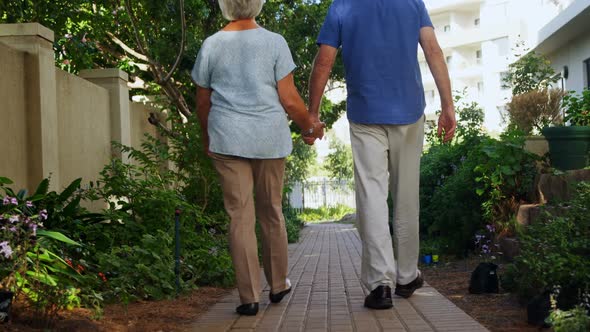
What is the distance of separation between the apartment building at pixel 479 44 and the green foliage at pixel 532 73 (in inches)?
1090

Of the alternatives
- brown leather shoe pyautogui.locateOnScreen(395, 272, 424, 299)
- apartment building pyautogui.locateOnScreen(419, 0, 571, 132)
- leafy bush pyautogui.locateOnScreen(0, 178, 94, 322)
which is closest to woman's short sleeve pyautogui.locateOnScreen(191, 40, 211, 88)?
leafy bush pyautogui.locateOnScreen(0, 178, 94, 322)

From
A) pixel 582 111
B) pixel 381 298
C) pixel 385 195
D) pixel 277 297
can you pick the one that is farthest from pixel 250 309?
pixel 582 111

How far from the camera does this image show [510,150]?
785cm

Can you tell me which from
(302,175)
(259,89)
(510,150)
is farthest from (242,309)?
(302,175)

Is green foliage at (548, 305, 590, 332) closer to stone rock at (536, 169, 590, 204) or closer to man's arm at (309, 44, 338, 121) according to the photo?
man's arm at (309, 44, 338, 121)

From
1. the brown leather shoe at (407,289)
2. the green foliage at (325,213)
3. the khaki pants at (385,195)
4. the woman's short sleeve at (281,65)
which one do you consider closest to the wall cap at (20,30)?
the woman's short sleeve at (281,65)

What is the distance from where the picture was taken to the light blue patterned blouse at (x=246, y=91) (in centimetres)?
474

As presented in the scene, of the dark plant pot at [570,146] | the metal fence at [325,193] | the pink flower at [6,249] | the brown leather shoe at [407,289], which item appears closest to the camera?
the pink flower at [6,249]

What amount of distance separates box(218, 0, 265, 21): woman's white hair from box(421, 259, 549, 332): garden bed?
7.25 ft

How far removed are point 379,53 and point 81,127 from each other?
5.80 m

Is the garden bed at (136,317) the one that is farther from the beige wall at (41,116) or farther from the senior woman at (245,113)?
the beige wall at (41,116)

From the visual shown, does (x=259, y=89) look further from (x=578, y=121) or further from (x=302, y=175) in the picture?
(x=302, y=175)

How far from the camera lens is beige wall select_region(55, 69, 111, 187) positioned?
9266 mm

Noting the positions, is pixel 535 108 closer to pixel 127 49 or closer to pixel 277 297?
pixel 127 49
